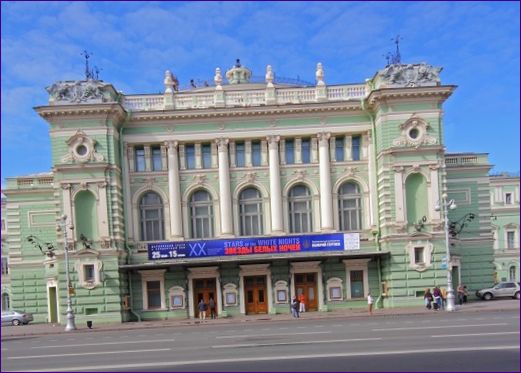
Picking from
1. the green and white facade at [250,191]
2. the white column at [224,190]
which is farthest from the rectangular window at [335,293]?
the white column at [224,190]

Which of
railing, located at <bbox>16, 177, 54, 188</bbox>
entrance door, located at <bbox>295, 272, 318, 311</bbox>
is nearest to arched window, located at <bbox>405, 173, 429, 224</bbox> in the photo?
entrance door, located at <bbox>295, 272, 318, 311</bbox>

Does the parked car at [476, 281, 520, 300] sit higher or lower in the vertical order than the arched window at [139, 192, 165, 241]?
lower

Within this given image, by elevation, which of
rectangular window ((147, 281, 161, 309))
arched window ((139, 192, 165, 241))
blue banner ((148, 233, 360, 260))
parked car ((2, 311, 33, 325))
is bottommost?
parked car ((2, 311, 33, 325))

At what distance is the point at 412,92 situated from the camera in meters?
35.5

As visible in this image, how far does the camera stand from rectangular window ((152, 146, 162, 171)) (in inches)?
1491

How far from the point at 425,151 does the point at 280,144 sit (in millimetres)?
9411

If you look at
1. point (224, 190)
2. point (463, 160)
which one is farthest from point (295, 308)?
point (463, 160)

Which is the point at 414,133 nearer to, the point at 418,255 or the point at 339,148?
the point at 339,148

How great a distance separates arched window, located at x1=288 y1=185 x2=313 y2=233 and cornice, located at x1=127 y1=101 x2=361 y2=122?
5273 millimetres

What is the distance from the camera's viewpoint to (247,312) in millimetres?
36688

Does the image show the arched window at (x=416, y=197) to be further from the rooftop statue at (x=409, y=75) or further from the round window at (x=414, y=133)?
the rooftop statue at (x=409, y=75)

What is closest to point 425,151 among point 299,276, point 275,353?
point 299,276

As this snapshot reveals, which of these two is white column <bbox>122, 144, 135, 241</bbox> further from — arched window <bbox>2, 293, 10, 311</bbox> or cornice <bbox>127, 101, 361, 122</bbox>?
arched window <bbox>2, 293, 10, 311</bbox>

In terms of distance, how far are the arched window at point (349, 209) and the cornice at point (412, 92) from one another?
6.34 metres
